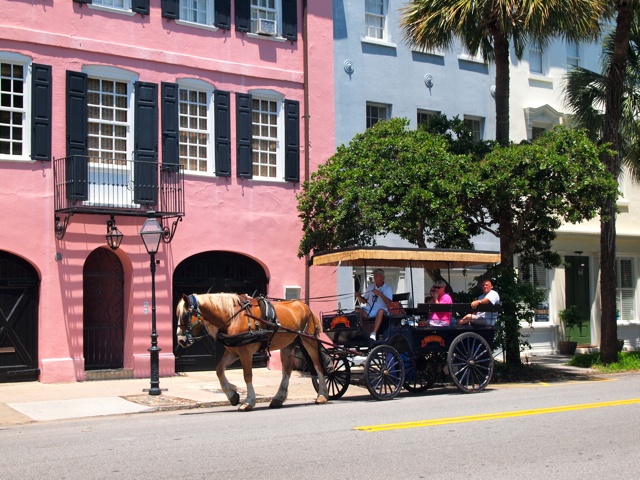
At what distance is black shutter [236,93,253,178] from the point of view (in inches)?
845

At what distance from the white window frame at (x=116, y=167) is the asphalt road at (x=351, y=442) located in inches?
250

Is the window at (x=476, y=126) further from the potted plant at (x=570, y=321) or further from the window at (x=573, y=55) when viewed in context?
the potted plant at (x=570, y=321)

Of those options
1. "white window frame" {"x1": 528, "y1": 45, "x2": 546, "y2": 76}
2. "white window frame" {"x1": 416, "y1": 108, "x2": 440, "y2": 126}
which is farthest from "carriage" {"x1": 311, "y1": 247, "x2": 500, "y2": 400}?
"white window frame" {"x1": 528, "y1": 45, "x2": 546, "y2": 76}

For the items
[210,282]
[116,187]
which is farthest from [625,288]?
[116,187]

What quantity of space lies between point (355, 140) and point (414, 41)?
3.29 m

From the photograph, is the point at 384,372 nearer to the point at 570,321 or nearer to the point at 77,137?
the point at 77,137

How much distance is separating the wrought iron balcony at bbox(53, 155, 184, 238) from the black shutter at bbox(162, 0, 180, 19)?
11.5 feet

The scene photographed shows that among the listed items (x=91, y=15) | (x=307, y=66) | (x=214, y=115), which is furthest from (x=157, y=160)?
(x=307, y=66)

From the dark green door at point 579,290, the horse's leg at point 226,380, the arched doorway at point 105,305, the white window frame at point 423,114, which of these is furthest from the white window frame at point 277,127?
the dark green door at point 579,290

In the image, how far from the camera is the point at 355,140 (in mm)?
19812

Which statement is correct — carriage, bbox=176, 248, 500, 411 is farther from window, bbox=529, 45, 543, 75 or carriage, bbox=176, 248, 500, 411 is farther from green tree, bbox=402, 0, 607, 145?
window, bbox=529, 45, 543, 75

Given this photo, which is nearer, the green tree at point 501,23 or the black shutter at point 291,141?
the green tree at point 501,23

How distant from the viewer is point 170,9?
20.7 meters

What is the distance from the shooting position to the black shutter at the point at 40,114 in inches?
732
